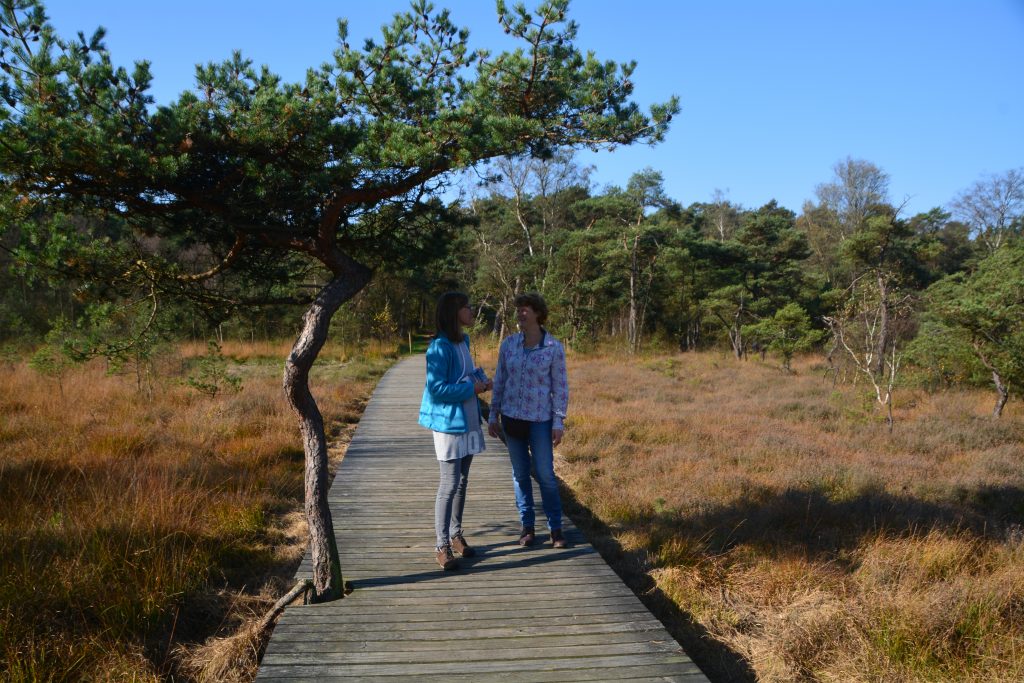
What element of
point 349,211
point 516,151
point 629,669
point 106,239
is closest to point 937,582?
point 629,669

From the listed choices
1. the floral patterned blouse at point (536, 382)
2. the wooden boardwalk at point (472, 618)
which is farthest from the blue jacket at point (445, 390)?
Result: the wooden boardwalk at point (472, 618)

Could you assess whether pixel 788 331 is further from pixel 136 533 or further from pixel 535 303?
pixel 136 533

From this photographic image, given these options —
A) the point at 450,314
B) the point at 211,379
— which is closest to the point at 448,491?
the point at 450,314

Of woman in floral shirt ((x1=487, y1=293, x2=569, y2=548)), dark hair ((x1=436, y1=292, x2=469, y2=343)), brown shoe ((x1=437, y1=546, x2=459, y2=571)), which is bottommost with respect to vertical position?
brown shoe ((x1=437, y1=546, x2=459, y2=571))

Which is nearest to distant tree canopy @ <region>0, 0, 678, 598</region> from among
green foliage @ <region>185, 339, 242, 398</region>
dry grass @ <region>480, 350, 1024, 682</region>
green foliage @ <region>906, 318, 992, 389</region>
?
dry grass @ <region>480, 350, 1024, 682</region>

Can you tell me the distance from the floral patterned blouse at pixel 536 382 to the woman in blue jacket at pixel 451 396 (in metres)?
0.29

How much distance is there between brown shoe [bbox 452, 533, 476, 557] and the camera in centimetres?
414

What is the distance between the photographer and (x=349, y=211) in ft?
13.0

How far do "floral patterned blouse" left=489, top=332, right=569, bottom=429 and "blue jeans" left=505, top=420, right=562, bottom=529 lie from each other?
0.32 feet

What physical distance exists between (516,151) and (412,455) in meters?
5.01

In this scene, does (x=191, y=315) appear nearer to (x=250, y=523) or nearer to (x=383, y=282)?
(x=250, y=523)

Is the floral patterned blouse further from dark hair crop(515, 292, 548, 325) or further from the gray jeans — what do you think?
the gray jeans

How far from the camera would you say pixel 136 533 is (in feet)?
14.1

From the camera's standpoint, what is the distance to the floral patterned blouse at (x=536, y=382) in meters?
4.04
